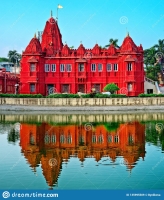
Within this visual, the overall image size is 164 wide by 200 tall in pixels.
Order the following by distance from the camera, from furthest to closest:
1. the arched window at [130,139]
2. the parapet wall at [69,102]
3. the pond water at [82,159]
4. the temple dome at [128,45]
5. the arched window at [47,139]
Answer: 1. the temple dome at [128,45]
2. the parapet wall at [69,102]
3. the arched window at [47,139]
4. the arched window at [130,139]
5. the pond water at [82,159]

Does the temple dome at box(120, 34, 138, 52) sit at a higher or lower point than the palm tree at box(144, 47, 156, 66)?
lower

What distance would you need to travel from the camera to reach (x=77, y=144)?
61.9 ft

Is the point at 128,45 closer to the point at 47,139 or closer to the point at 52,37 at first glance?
the point at 52,37

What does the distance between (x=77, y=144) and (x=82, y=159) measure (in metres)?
3.95

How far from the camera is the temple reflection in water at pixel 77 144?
14572 mm

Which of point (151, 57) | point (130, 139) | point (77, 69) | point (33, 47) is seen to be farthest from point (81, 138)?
point (151, 57)

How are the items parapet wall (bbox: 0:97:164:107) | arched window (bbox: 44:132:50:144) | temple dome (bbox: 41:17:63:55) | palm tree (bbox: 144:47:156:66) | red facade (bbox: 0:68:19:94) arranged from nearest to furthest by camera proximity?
arched window (bbox: 44:132:50:144)
parapet wall (bbox: 0:97:164:107)
temple dome (bbox: 41:17:63:55)
red facade (bbox: 0:68:19:94)
palm tree (bbox: 144:47:156:66)

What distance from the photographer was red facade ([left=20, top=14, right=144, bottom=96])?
2012 inches

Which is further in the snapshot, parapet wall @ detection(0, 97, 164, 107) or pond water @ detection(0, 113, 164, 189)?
parapet wall @ detection(0, 97, 164, 107)

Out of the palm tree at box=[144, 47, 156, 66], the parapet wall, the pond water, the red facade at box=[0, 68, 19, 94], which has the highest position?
the palm tree at box=[144, 47, 156, 66]

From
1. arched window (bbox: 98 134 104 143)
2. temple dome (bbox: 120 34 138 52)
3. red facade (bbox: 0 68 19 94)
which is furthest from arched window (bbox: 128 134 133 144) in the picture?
red facade (bbox: 0 68 19 94)

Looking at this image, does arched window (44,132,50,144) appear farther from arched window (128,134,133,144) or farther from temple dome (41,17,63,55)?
temple dome (41,17,63,55)

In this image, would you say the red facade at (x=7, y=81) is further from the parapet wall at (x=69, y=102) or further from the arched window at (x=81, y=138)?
the arched window at (x=81, y=138)

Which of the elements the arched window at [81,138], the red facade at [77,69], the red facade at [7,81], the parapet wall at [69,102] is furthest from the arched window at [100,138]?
the red facade at [7,81]
